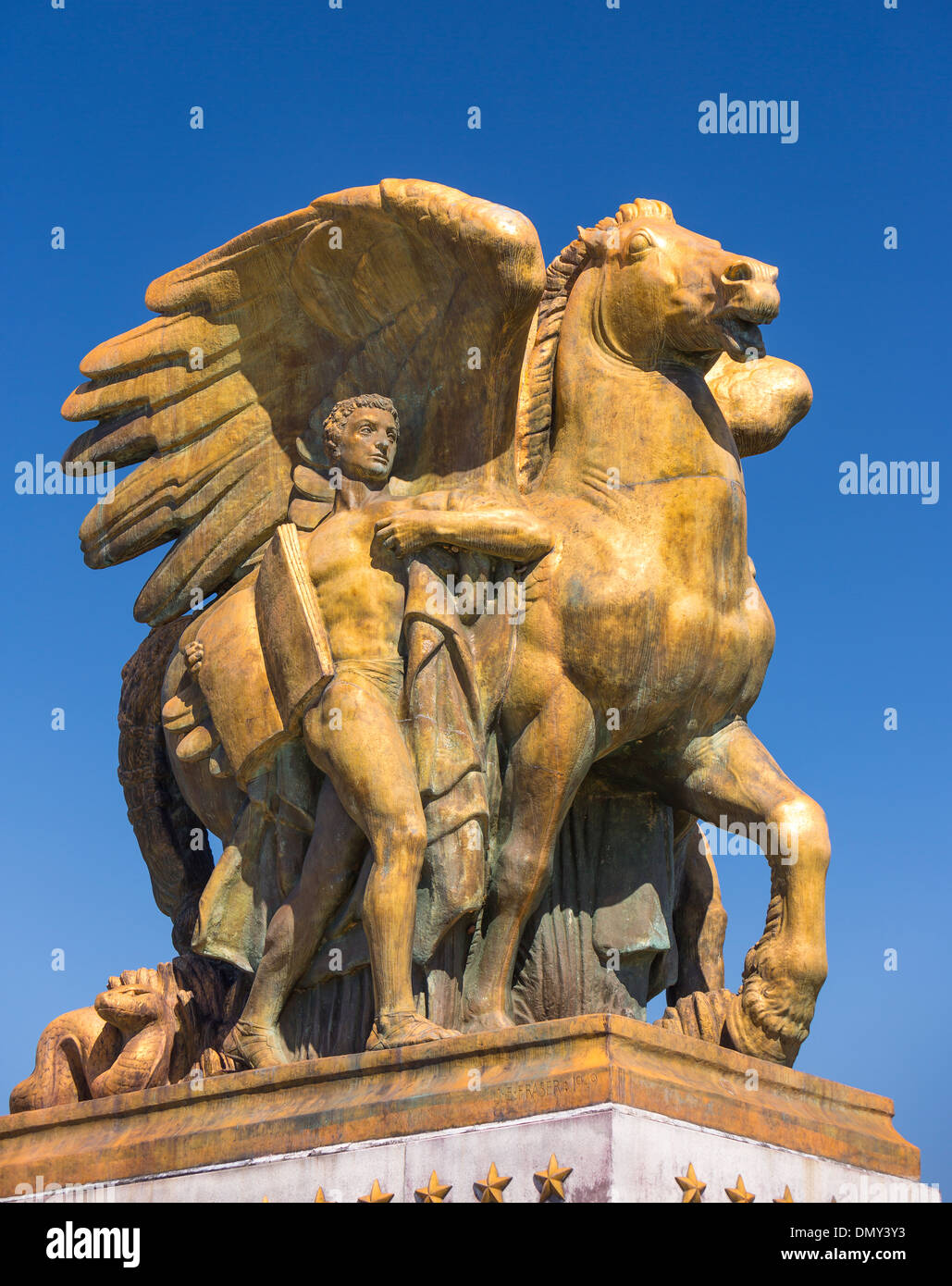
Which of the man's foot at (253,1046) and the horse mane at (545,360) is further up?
the horse mane at (545,360)

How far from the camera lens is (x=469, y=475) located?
8.96 meters

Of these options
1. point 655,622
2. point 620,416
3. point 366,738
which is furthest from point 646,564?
point 366,738

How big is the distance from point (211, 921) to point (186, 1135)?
102 cm

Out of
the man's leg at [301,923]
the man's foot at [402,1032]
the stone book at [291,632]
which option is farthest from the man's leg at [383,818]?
the man's leg at [301,923]

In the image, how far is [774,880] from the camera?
848cm

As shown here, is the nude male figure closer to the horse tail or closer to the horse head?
the horse head

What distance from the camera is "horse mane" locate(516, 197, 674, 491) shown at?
9.09 m

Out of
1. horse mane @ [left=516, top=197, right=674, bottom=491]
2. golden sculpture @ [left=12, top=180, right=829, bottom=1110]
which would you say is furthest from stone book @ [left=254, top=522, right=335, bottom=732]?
horse mane @ [left=516, top=197, right=674, bottom=491]

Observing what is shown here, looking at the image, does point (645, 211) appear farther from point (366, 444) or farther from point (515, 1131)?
point (515, 1131)

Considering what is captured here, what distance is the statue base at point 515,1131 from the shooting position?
284 inches

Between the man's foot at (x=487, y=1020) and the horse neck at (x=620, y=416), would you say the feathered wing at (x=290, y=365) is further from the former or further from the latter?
the man's foot at (x=487, y=1020)

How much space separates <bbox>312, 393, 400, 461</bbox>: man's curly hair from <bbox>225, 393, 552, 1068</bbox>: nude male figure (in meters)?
0.02

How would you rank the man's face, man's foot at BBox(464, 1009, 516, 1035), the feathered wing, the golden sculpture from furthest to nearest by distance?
the man's face → the feathered wing → the golden sculpture → man's foot at BBox(464, 1009, 516, 1035)

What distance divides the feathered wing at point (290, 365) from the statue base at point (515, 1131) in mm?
2738
